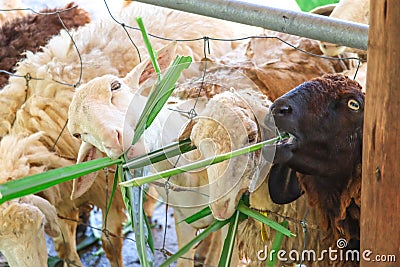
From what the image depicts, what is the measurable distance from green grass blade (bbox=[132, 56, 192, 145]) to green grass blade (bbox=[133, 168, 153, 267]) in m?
0.23

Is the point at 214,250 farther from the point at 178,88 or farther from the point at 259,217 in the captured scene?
the point at 259,217

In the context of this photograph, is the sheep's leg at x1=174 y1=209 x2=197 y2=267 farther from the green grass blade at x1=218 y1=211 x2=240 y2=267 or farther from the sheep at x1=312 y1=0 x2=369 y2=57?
the sheep at x1=312 y1=0 x2=369 y2=57

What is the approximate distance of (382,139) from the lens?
156 centimetres

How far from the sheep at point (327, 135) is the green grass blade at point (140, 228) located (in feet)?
1.43

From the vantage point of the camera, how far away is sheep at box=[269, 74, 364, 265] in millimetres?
1955

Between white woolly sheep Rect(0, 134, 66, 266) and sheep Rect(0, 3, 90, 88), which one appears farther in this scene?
sheep Rect(0, 3, 90, 88)

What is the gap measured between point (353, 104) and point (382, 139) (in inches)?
18.0

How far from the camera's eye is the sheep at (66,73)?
3426mm

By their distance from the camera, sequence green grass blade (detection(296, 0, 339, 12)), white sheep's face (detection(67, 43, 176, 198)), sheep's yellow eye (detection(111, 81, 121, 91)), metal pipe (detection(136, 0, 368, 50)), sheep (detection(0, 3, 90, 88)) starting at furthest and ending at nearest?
green grass blade (detection(296, 0, 339, 12)) < sheep (detection(0, 3, 90, 88)) < sheep's yellow eye (detection(111, 81, 121, 91)) < white sheep's face (detection(67, 43, 176, 198)) < metal pipe (detection(136, 0, 368, 50))

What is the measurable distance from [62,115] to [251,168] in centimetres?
161

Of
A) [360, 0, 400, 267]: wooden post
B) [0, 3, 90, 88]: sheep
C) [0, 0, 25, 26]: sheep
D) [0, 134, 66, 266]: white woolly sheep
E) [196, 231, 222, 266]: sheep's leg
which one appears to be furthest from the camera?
[0, 0, 25, 26]: sheep

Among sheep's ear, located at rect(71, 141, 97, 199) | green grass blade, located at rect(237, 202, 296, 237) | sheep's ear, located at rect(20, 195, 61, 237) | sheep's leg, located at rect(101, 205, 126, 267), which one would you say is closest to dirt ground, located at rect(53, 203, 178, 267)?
sheep's leg, located at rect(101, 205, 126, 267)

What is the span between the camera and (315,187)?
2.12 m

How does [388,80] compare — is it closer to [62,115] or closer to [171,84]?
[171,84]
